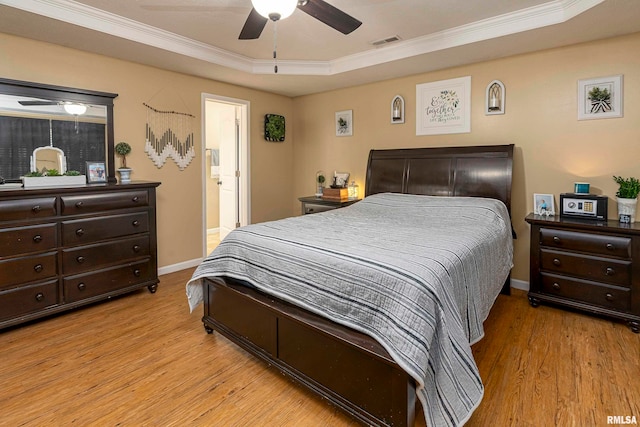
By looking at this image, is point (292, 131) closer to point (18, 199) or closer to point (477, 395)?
point (18, 199)

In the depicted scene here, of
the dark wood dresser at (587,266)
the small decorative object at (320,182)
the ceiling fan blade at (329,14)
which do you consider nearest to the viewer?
the ceiling fan blade at (329,14)

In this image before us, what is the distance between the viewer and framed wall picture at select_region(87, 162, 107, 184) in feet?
10.8

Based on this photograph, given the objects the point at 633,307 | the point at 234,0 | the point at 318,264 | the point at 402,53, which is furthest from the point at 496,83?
the point at 318,264

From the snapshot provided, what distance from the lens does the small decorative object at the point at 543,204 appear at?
3309mm

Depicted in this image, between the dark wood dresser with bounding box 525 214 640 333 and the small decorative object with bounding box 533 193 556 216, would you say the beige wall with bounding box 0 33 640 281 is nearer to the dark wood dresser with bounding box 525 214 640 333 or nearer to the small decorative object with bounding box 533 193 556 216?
the small decorative object with bounding box 533 193 556 216

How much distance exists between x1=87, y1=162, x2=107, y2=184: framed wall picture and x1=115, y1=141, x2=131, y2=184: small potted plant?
0.15 metres

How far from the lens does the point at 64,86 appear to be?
3.22 metres

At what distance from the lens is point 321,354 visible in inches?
72.2

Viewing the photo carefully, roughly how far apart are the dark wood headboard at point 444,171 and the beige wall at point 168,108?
1.66m

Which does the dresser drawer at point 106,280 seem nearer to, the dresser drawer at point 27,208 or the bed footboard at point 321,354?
the dresser drawer at point 27,208

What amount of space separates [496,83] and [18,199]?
4.37 meters

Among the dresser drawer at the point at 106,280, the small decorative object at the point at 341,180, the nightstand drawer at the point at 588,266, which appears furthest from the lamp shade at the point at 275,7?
the small decorative object at the point at 341,180

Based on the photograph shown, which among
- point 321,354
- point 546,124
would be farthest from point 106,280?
point 546,124

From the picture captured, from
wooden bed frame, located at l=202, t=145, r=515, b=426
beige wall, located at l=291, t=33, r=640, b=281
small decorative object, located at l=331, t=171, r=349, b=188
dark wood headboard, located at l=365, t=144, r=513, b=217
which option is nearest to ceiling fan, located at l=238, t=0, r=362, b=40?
wooden bed frame, located at l=202, t=145, r=515, b=426
